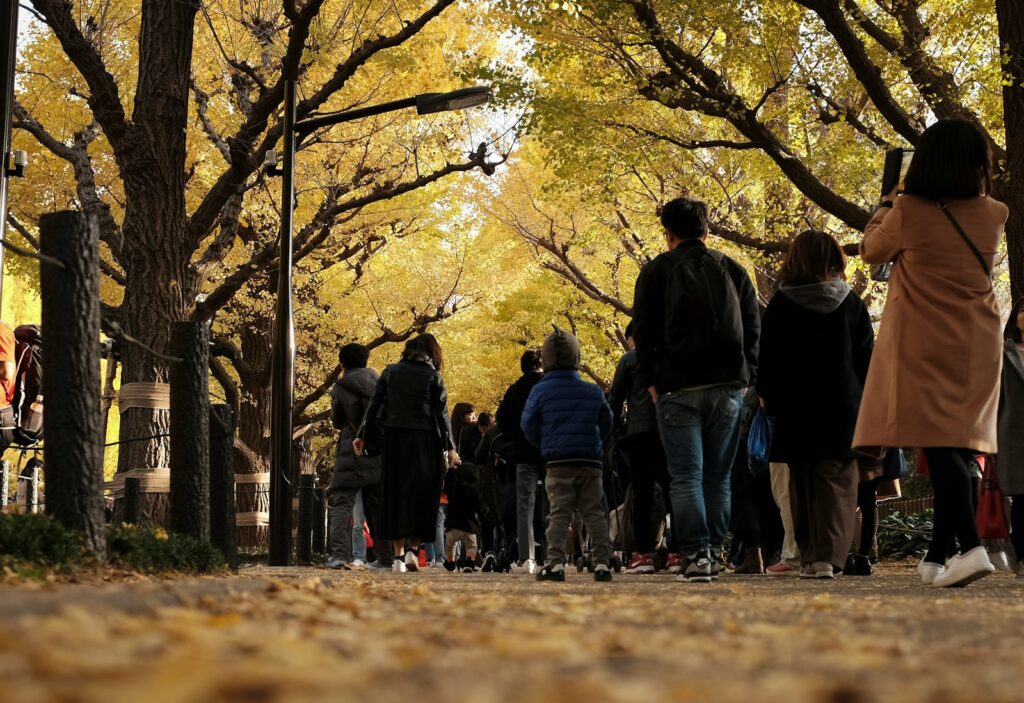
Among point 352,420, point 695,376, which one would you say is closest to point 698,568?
point 695,376

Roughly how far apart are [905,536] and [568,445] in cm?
614

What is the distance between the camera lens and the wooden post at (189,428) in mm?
7410

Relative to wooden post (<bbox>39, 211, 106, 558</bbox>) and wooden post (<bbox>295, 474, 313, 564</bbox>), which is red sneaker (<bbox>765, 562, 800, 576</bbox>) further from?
wooden post (<bbox>295, 474, 313, 564</bbox>)

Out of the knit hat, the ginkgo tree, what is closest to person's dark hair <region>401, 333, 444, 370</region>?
the ginkgo tree

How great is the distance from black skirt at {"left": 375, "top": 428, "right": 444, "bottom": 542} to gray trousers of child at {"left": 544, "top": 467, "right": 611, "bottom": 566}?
2772mm

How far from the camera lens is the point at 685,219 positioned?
25.1ft

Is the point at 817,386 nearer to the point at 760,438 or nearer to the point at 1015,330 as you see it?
the point at 760,438

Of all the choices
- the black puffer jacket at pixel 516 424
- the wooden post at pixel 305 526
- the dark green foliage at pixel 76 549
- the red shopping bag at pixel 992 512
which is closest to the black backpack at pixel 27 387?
the black puffer jacket at pixel 516 424

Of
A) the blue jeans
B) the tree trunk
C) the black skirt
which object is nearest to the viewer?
the blue jeans

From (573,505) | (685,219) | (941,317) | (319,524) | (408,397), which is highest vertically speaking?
(685,219)

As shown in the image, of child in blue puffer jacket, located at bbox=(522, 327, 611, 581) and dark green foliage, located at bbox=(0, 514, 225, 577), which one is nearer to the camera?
dark green foliage, located at bbox=(0, 514, 225, 577)

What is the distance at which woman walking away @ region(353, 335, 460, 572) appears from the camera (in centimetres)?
1080

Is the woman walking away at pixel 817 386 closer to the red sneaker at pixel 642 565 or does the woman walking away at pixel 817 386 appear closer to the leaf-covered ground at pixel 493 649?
the red sneaker at pixel 642 565

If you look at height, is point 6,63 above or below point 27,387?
above
